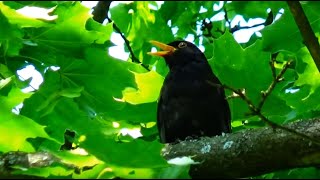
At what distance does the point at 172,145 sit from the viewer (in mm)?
2355

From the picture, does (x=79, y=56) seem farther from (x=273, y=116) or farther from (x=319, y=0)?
(x=319, y=0)

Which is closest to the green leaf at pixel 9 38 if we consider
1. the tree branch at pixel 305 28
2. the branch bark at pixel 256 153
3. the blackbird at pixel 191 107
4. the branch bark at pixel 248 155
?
the branch bark at pixel 248 155

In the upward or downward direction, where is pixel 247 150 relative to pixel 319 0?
downward

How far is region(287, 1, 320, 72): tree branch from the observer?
5.81ft

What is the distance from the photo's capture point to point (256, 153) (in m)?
2.14

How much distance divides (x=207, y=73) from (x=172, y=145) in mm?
1894

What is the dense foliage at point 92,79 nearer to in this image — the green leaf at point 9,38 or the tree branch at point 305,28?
the green leaf at point 9,38

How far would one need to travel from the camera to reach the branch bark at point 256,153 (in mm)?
2074

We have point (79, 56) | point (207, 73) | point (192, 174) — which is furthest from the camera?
point (207, 73)

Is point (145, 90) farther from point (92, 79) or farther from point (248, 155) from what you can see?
point (248, 155)

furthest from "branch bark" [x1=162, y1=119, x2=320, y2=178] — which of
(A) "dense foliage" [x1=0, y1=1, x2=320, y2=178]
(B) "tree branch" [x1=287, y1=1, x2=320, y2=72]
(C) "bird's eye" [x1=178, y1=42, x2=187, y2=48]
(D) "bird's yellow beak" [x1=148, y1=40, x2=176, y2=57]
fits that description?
(C) "bird's eye" [x1=178, y1=42, x2=187, y2=48]

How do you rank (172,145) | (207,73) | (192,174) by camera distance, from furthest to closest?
(207,73) → (172,145) → (192,174)

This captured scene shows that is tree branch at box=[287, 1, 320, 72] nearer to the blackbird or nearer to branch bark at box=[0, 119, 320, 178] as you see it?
branch bark at box=[0, 119, 320, 178]

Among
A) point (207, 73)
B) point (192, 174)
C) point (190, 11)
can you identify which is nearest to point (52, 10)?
point (192, 174)
